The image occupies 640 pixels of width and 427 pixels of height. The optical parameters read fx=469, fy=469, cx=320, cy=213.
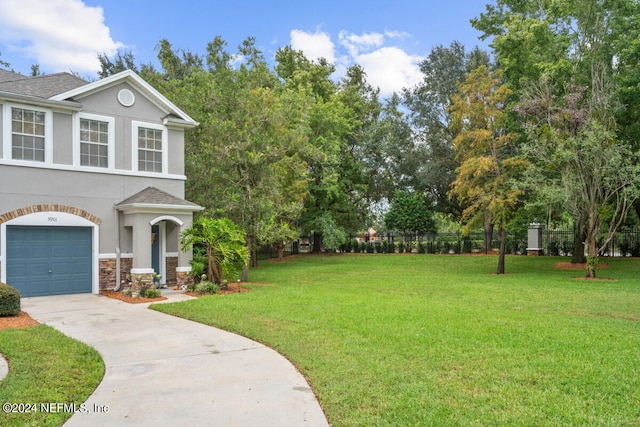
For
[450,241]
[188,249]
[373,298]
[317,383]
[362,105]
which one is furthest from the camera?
[362,105]

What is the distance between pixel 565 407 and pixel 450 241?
90.7 ft

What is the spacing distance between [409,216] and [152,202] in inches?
866

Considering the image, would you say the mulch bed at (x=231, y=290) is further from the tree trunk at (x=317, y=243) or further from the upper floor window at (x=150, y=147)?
the tree trunk at (x=317, y=243)

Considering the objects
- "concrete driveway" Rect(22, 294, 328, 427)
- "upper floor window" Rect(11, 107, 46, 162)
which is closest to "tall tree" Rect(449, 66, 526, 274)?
"concrete driveway" Rect(22, 294, 328, 427)

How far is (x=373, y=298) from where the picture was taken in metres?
12.2

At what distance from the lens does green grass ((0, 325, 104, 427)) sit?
14.7 ft

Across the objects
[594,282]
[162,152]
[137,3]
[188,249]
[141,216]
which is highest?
[137,3]

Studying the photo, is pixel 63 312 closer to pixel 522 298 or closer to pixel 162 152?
pixel 162 152

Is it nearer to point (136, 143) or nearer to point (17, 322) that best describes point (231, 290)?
point (136, 143)

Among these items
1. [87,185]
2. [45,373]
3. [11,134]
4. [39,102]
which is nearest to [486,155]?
[87,185]

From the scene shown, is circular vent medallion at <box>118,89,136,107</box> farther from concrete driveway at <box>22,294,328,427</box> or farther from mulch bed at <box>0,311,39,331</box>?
concrete driveway at <box>22,294,328,427</box>

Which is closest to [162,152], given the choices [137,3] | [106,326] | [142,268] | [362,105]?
A: [142,268]

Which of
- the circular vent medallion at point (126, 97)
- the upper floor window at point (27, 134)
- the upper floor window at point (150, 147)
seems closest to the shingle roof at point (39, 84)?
the upper floor window at point (27, 134)

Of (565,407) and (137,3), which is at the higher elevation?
(137,3)
